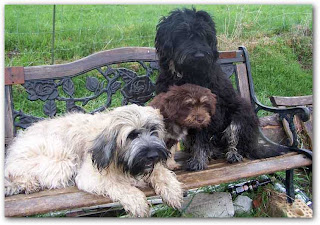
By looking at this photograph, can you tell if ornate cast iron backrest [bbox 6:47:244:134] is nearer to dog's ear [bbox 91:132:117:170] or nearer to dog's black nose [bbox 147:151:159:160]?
dog's ear [bbox 91:132:117:170]

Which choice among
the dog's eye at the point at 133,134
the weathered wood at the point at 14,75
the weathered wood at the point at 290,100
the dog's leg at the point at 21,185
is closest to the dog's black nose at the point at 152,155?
the dog's eye at the point at 133,134

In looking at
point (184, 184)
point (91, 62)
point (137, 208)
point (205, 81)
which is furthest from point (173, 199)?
point (91, 62)

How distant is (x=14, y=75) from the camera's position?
3707mm

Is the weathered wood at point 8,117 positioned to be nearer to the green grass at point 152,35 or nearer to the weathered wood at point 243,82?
the green grass at point 152,35

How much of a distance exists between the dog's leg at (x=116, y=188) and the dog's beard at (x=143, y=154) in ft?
0.72

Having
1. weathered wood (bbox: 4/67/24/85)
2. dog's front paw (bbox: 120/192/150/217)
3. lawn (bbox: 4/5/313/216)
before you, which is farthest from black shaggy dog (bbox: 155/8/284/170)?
weathered wood (bbox: 4/67/24/85)

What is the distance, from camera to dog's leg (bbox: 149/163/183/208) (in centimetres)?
309

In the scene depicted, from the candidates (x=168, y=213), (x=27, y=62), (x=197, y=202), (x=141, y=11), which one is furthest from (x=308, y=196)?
(x=27, y=62)

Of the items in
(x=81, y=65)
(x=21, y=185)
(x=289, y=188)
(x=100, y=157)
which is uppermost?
(x=81, y=65)

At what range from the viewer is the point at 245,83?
14.8 feet

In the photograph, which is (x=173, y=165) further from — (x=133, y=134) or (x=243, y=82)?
(x=243, y=82)

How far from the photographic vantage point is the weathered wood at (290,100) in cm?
454

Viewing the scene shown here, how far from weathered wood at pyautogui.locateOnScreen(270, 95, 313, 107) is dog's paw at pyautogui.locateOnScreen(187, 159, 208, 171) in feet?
4.66

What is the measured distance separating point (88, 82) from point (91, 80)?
37 mm
